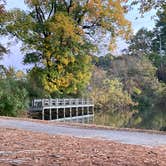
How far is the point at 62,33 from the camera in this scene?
35.4 m

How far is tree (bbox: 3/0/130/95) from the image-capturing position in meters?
36.2

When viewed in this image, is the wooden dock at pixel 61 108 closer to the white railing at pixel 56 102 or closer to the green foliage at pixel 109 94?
the white railing at pixel 56 102

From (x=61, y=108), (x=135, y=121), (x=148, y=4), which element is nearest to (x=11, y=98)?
(x=61, y=108)

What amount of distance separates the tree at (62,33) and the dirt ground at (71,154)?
1012 inches

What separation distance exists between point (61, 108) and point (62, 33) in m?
7.24

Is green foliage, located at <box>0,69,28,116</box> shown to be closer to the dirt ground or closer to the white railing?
the white railing

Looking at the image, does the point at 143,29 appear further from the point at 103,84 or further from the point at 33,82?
the point at 33,82

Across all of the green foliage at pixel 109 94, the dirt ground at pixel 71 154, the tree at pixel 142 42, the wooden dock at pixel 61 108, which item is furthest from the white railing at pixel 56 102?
the tree at pixel 142 42

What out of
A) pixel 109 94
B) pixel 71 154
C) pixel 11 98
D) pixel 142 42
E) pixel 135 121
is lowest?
pixel 71 154

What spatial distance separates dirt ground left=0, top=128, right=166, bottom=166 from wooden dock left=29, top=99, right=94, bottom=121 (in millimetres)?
24005

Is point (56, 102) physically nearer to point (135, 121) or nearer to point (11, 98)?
point (135, 121)

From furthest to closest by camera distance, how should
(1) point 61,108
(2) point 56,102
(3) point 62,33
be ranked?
(1) point 61,108 < (2) point 56,102 < (3) point 62,33

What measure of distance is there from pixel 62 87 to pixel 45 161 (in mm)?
30780

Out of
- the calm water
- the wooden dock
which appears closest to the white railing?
the wooden dock
